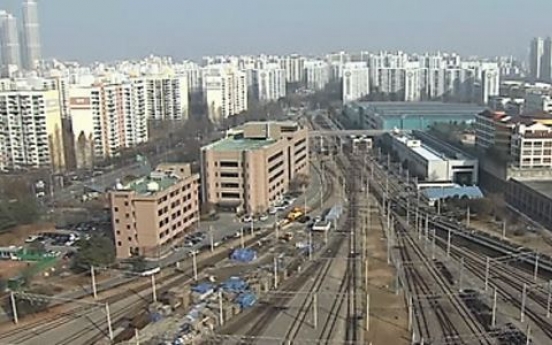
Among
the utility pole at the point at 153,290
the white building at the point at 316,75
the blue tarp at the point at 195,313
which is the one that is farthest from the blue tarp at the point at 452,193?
the white building at the point at 316,75

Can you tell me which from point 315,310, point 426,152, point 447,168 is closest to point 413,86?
point 426,152

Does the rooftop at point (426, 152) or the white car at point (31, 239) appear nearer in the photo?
the white car at point (31, 239)

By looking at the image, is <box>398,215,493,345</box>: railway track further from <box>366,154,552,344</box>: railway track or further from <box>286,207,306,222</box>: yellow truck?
<box>286,207,306,222</box>: yellow truck

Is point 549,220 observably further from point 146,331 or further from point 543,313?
point 146,331

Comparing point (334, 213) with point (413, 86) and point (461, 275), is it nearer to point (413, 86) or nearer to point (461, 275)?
point (461, 275)

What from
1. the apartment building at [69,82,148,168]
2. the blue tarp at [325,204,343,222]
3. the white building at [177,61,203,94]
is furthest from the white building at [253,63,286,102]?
the blue tarp at [325,204,343,222]

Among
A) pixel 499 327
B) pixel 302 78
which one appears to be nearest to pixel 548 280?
pixel 499 327

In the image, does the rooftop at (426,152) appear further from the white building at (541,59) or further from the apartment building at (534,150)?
the white building at (541,59)
